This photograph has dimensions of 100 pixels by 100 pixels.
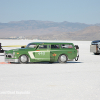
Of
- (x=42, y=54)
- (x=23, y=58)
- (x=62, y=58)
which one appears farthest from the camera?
(x=62, y=58)

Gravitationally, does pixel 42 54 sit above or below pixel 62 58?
above

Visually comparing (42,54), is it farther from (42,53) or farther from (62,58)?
(62,58)

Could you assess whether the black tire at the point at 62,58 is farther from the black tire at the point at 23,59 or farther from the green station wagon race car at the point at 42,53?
the black tire at the point at 23,59

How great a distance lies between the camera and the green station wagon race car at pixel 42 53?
1653cm

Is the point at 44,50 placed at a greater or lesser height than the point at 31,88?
greater

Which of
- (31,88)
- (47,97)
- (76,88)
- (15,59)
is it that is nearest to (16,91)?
(31,88)

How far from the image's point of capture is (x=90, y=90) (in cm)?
833

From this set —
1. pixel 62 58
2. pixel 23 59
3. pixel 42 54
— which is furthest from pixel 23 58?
pixel 62 58

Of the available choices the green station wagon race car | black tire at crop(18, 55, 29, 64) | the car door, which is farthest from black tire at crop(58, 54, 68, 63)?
black tire at crop(18, 55, 29, 64)

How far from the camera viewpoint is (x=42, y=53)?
16.7 m

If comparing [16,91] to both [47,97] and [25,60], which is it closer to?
[47,97]

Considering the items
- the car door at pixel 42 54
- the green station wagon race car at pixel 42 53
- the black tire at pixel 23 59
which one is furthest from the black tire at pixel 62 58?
the black tire at pixel 23 59

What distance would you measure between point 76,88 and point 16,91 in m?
2.02

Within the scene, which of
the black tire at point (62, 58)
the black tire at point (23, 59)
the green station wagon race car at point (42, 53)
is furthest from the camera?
the black tire at point (62, 58)
